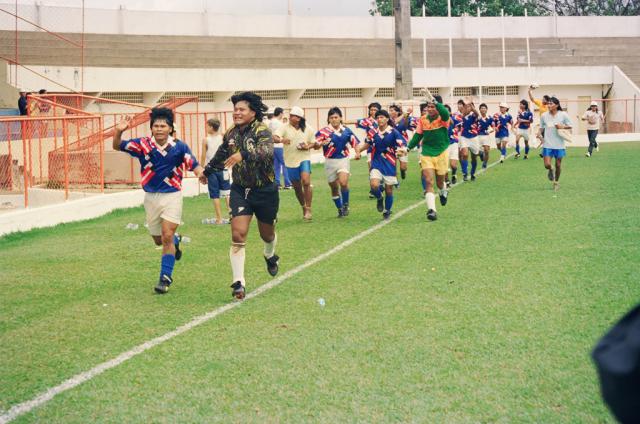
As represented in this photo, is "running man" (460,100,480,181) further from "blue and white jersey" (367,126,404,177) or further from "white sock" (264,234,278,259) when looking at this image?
"white sock" (264,234,278,259)

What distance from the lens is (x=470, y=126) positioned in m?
22.7

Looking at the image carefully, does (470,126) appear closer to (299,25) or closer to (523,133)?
(523,133)

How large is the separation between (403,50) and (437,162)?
13031 millimetres

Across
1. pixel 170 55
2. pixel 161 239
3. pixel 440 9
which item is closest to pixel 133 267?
pixel 161 239

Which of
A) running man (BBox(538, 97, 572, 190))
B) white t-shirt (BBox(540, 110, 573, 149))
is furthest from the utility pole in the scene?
white t-shirt (BBox(540, 110, 573, 149))

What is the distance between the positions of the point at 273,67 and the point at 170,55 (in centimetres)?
523

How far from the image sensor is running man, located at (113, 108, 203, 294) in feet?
31.2

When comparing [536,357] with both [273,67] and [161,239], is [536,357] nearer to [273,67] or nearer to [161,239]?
[161,239]

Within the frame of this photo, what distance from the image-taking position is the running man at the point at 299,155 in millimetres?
15688

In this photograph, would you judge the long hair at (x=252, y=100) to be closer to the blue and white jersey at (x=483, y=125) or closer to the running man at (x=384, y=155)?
the running man at (x=384, y=155)

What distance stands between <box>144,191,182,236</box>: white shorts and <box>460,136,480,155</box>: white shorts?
14026mm

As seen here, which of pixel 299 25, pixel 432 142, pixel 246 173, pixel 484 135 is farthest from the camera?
pixel 299 25

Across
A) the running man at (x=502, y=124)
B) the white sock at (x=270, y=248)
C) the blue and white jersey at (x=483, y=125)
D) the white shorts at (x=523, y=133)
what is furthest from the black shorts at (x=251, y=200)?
the white shorts at (x=523, y=133)

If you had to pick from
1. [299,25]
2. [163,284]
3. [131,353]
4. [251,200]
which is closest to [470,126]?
[251,200]
